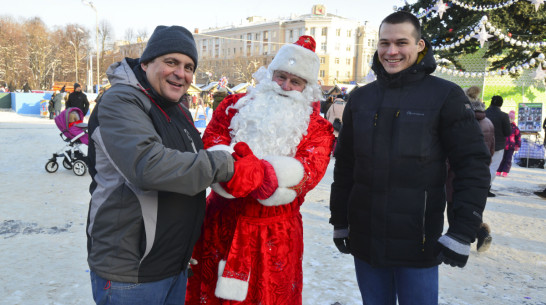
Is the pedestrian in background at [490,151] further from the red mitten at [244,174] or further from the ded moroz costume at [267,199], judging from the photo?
the red mitten at [244,174]

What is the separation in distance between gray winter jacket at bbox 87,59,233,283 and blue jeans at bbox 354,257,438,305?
101 cm

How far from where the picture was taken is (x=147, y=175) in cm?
140

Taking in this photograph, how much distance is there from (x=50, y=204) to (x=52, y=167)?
8.97ft

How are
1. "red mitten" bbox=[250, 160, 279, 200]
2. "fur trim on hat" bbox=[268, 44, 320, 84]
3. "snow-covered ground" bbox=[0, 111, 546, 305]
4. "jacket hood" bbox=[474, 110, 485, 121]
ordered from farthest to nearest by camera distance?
"jacket hood" bbox=[474, 110, 485, 121], "snow-covered ground" bbox=[0, 111, 546, 305], "fur trim on hat" bbox=[268, 44, 320, 84], "red mitten" bbox=[250, 160, 279, 200]

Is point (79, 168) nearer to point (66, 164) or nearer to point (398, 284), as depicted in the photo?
point (66, 164)

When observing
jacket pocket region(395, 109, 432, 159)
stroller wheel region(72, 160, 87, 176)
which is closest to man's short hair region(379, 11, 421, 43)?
jacket pocket region(395, 109, 432, 159)

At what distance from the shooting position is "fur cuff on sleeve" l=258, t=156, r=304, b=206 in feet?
6.41

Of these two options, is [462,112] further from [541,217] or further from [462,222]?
[541,217]

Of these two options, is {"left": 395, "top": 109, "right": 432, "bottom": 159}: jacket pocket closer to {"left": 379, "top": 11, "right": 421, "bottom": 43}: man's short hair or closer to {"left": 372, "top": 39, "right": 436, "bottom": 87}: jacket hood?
{"left": 372, "top": 39, "right": 436, "bottom": 87}: jacket hood

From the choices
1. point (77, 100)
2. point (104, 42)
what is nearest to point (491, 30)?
point (77, 100)

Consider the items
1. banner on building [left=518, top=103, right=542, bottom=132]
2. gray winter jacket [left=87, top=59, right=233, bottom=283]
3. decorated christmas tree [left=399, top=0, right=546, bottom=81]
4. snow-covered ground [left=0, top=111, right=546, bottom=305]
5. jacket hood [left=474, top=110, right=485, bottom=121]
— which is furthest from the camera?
banner on building [left=518, top=103, right=542, bottom=132]

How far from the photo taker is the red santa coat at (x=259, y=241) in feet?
6.75

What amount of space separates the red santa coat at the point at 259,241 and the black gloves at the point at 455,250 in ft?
2.39

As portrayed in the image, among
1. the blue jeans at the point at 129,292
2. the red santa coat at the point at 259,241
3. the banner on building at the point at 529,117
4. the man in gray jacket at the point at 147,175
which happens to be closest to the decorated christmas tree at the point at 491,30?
the banner on building at the point at 529,117
